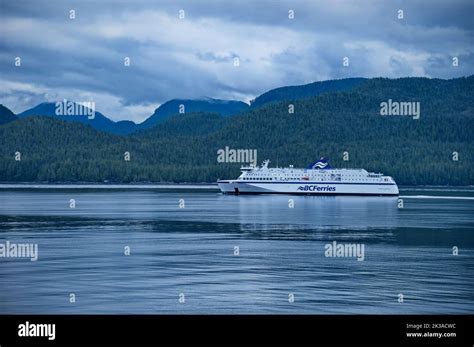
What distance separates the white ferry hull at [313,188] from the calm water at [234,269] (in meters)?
100

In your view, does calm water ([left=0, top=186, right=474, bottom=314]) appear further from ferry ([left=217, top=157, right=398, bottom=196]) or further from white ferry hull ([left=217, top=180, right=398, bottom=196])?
ferry ([left=217, top=157, right=398, bottom=196])

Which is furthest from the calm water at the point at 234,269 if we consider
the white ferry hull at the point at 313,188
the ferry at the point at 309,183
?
the ferry at the point at 309,183

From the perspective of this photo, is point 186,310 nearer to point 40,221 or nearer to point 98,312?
point 98,312

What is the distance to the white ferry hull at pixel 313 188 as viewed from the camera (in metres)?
190

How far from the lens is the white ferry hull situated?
190 m

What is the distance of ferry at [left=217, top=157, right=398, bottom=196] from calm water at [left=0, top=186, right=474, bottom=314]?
10053 centimetres

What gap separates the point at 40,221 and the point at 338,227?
1183 inches

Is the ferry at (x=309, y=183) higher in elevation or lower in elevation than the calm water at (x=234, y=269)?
higher

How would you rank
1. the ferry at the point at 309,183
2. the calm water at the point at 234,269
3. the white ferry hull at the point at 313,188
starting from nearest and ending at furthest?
the calm water at the point at 234,269 < the white ferry hull at the point at 313,188 < the ferry at the point at 309,183

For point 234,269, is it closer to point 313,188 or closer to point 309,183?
point 313,188

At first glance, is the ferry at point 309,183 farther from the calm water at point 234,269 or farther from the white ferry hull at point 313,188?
the calm water at point 234,269

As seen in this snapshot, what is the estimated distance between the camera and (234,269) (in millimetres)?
49781

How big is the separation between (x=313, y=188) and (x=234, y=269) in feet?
464
